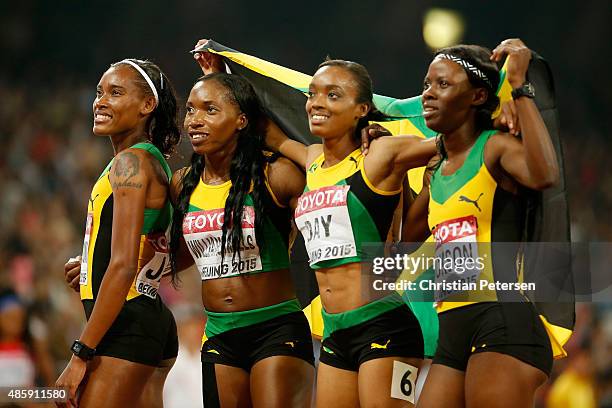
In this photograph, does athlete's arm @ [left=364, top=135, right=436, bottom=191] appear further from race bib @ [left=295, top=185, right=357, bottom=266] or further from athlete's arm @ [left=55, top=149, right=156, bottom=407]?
athlete's arm @ [left=55, top=149, right=156, bottom=407]

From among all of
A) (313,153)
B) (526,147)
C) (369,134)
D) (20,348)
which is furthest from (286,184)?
(20,348)

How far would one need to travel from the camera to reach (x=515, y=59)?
3324mm

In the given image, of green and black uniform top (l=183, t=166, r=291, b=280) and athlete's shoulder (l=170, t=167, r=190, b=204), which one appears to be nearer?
green and black uniform top (l=183, t=166, r=291, b=280)

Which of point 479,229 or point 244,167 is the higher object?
point 244,167

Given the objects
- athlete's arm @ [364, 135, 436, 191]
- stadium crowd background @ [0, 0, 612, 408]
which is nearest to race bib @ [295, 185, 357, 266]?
athlete's arm @ [364, 135, 436, 191]

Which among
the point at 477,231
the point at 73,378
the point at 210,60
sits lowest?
the point at 73,378

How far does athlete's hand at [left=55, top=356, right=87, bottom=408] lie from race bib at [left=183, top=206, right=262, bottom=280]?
661 mm

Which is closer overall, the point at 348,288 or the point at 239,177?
the point at 348,288

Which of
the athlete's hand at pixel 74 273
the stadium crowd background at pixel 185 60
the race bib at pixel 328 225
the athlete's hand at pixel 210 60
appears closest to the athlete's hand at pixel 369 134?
the race bib at pixel 328 225

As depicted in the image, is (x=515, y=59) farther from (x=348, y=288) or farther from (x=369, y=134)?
(x=348, y=288)

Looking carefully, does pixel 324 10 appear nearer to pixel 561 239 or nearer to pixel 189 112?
pixel 189 112

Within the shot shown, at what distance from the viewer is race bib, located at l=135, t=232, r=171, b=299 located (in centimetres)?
398

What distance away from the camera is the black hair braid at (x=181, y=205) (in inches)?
160

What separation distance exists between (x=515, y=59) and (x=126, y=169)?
5.65 feet
